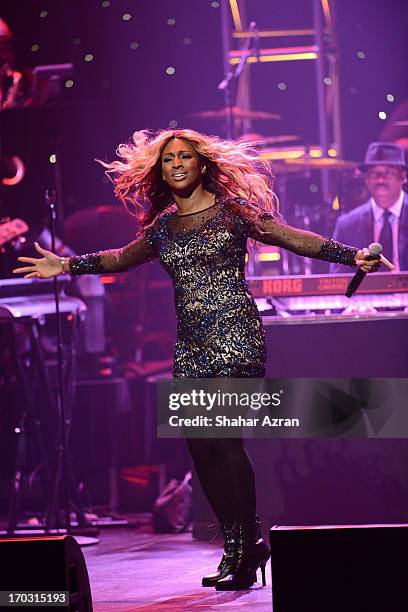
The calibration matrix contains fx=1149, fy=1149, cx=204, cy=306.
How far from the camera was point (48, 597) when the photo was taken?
3.31m

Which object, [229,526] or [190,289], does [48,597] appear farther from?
[190,289]

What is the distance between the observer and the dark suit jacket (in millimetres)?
6641

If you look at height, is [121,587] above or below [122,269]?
below

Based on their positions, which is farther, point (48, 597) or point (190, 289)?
point (190, 289)

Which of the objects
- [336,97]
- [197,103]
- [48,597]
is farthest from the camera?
[197,103]

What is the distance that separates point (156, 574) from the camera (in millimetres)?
5164

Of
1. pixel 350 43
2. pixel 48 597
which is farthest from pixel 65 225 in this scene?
pixel 48 597

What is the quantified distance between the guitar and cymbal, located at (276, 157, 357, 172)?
5.59 ft

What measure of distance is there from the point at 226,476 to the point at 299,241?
955 millimetres

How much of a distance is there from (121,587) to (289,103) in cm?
333

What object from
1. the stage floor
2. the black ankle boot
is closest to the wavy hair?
the black ankle boot

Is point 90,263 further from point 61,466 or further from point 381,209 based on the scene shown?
point 61,466

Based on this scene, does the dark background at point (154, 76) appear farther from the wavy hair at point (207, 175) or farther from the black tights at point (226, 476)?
the black tights at point (226, 476)

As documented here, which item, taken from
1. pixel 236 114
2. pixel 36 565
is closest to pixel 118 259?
pixel 36 565
